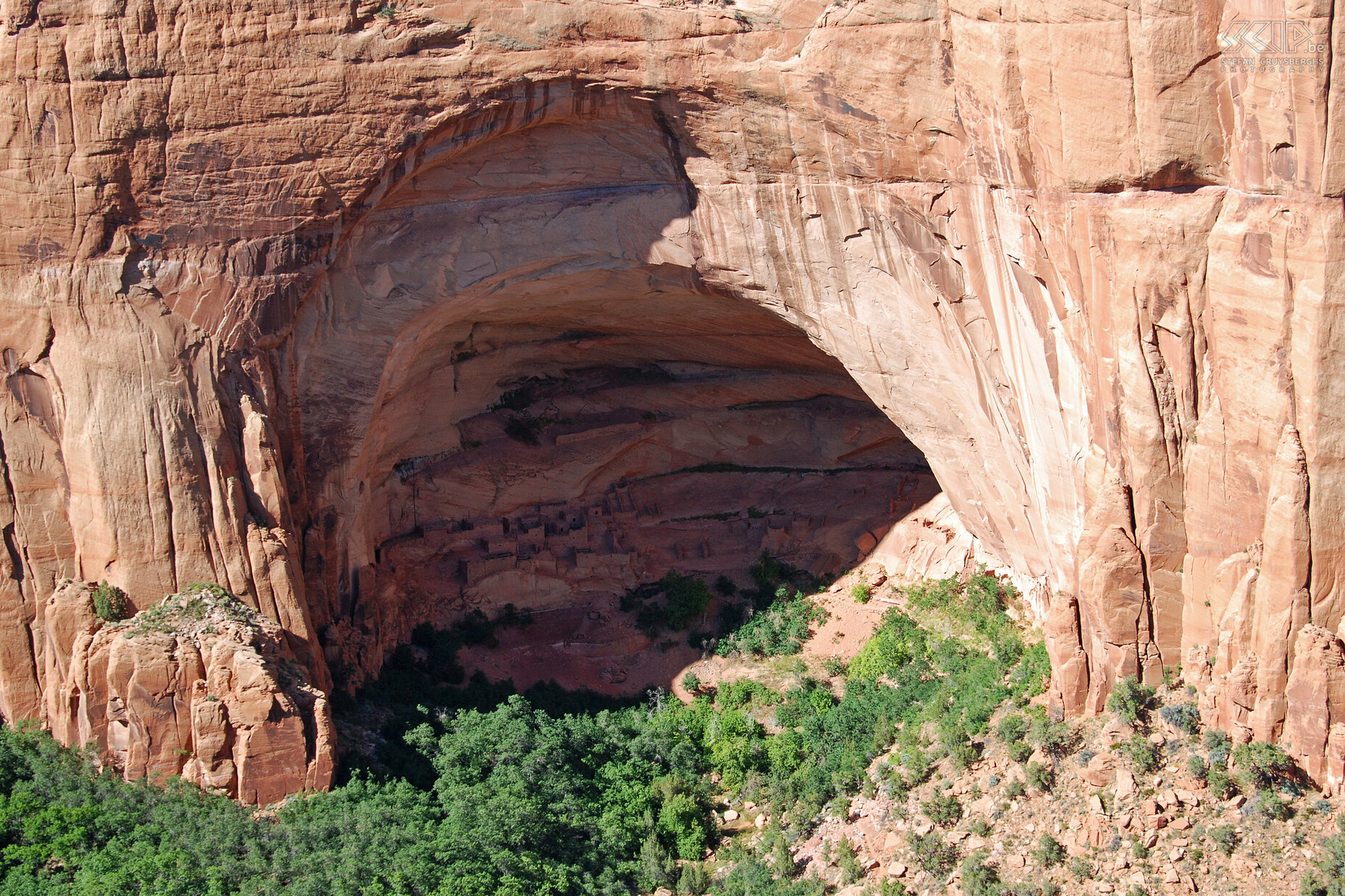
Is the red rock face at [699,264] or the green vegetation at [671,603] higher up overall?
the red rock face at [699,264]

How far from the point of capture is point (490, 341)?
85.0 ft

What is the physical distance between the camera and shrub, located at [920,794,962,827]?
740 inches

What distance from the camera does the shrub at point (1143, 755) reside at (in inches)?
684

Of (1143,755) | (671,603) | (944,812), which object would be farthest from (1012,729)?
(671,603)

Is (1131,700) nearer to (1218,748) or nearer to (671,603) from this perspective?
(1218,748)

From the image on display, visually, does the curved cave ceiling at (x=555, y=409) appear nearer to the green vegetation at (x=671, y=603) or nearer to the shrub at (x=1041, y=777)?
the green vegetation at (x=671, y=603)

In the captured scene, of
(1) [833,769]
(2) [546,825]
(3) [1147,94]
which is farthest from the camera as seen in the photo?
(1) [833,769]

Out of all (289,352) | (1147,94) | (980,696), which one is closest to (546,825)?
(980,696)

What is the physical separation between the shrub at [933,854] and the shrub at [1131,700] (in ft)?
10.9

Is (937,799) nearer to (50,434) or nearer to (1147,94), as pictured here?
(1147,94)

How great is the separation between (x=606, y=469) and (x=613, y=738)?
298 inches

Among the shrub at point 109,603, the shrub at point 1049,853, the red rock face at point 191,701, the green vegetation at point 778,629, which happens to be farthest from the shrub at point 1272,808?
the shrub at point 109,603

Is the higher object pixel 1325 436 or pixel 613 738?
pixel 1325 436

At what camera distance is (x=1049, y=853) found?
17297 millimetres
